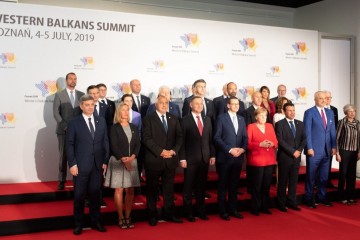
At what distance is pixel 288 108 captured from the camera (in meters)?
5.75

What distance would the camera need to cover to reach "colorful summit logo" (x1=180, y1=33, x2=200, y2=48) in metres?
7.62

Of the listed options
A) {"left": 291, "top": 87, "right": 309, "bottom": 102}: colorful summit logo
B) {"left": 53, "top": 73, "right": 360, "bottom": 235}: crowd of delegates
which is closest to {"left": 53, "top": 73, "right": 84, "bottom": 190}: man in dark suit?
{"left": 53, "top": 73, "right": 360, "bottom": 235}: crowd of delegates

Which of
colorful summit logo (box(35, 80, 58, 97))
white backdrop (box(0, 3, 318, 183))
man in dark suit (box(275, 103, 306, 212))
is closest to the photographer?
man in dark suit (box(275, 103, 306, 212))

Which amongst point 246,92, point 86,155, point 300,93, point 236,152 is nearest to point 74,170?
point 86,155

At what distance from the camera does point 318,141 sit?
599 cm

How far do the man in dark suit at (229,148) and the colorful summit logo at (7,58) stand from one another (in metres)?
3.30

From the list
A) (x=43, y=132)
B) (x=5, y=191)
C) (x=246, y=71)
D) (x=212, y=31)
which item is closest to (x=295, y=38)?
(x=246, y=71)

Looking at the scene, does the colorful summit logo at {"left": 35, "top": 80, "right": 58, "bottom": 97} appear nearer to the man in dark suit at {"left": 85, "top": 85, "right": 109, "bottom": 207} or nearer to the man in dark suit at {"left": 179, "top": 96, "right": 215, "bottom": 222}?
the man in dark suit at {"left": 85, "top": 85, "right": 109, "bottom": 207}

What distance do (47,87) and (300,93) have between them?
4899 millimetres

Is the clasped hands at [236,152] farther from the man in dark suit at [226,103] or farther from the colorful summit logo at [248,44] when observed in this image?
the colorful summit logo at [248,44]

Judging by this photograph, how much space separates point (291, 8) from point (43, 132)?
22.0ft

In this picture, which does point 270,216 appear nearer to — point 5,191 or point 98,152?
point 98,152

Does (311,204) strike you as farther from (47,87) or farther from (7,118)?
(7,118)

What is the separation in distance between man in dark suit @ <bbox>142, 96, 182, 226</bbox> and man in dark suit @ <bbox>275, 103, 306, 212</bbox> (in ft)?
4.93
